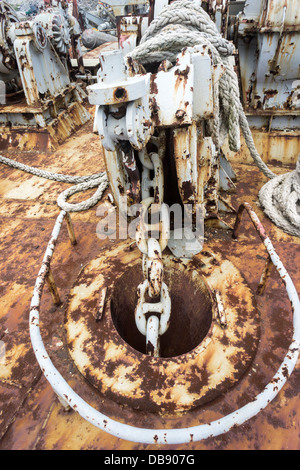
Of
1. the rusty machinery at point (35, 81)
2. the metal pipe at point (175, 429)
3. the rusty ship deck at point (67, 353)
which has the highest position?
the rusty machinery at point (35, 81)

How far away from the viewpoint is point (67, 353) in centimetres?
137

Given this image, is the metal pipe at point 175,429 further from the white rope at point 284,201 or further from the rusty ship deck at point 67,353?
the white rope at point 284,201

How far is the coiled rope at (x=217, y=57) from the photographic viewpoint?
1.24 meters

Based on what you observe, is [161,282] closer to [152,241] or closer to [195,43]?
[152,241]

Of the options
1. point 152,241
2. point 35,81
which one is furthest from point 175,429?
point 35,81

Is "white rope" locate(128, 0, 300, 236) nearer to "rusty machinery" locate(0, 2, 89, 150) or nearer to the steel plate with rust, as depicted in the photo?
the steel plate with rust

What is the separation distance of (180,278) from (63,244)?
80 cm

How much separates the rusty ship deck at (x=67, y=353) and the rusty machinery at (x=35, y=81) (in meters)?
1.16

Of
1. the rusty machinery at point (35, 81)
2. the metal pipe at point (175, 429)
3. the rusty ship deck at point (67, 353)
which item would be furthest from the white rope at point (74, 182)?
the metal pipe at point (175, 429)

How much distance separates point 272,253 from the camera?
1271 mm

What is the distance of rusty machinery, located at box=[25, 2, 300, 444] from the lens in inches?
35.6

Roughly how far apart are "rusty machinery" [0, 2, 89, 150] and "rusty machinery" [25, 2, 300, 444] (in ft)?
7.12

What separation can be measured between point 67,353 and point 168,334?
634 millimetres
